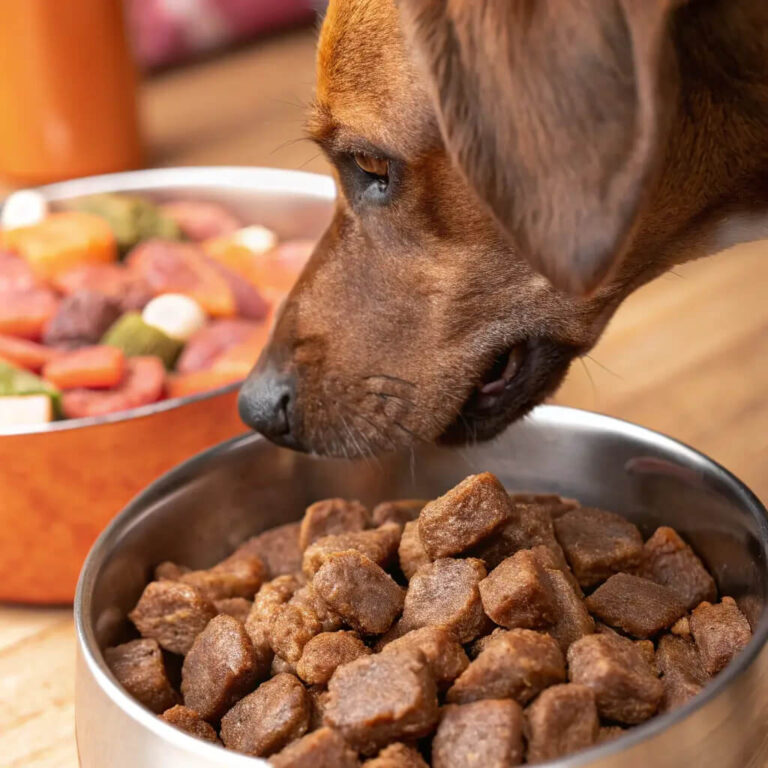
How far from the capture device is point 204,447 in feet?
4.81

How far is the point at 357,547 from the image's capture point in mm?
1208

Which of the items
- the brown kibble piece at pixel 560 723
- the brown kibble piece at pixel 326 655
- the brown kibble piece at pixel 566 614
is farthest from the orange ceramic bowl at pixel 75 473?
the brown kibble piece at pixel 560 723

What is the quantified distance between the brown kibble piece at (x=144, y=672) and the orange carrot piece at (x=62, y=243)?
38.4 inches

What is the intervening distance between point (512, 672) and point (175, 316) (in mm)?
1025

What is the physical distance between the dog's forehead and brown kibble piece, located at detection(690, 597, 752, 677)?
53 centimetres

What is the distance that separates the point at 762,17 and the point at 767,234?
0.30 meters

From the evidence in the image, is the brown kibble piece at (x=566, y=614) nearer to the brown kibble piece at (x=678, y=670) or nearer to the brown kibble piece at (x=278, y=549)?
the brown kibble piece at (x=678, y=670)

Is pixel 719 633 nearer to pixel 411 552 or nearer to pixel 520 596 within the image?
pixel 520 596

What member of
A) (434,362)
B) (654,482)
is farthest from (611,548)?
(434,362)

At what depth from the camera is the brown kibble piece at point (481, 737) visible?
0.94m

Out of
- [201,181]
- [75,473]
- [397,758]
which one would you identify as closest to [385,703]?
[397,758]

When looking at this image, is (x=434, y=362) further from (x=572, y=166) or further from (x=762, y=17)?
(x=762, y=17)


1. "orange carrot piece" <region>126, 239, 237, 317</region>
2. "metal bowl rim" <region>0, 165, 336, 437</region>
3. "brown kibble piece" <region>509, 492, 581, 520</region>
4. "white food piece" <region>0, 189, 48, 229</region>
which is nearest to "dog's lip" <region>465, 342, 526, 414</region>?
"brown kibble piece" <region>509, 492, 581, 520</region>

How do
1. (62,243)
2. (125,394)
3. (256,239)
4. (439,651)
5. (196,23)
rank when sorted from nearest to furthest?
(439,651), (125,394), (62,243), (256,239), (196,23)
